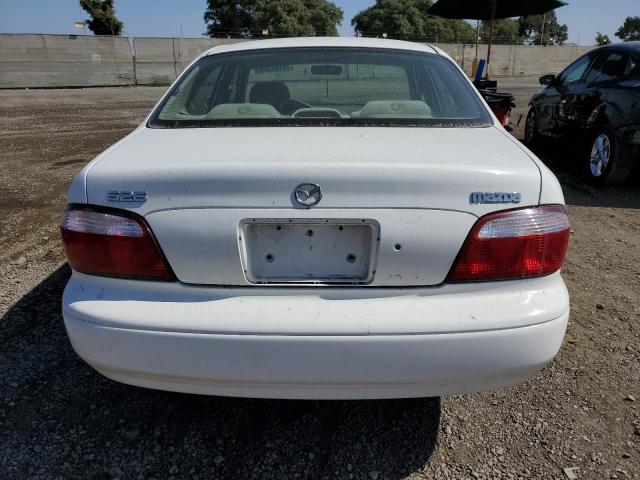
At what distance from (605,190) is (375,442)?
4788 millimetres

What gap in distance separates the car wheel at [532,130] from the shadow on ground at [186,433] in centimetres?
622

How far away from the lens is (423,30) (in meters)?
71.2

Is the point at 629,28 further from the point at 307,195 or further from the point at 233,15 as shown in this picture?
the point at 307,195

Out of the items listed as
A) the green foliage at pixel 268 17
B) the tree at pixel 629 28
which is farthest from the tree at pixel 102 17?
the tree at pixel 629 28

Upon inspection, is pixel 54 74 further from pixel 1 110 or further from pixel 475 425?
pixel 475 425

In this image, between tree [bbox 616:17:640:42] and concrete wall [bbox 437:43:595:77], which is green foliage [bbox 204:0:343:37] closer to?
concrete wall [bbox 437:43:595:77]

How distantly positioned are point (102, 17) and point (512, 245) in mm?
42664

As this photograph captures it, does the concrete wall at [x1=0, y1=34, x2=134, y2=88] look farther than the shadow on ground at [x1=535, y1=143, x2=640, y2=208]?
Yes

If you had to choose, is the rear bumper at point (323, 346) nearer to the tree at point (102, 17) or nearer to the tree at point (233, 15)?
the tree at point (102, 17)

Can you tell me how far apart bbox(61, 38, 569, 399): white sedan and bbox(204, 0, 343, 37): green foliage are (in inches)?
2182

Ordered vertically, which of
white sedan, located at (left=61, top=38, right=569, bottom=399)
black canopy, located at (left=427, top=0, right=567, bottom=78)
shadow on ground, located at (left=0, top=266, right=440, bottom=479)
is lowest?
shadow on ground, located at (left=0, top=266, right=440, bottom=479)

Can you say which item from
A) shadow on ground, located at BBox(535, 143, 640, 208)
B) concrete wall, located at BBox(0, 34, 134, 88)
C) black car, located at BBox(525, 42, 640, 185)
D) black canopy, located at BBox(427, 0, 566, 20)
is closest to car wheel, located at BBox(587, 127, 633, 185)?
black car, located at BBox(525, 42, 640, 185)

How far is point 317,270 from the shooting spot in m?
1.67

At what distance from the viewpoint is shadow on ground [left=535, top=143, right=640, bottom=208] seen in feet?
17.1
